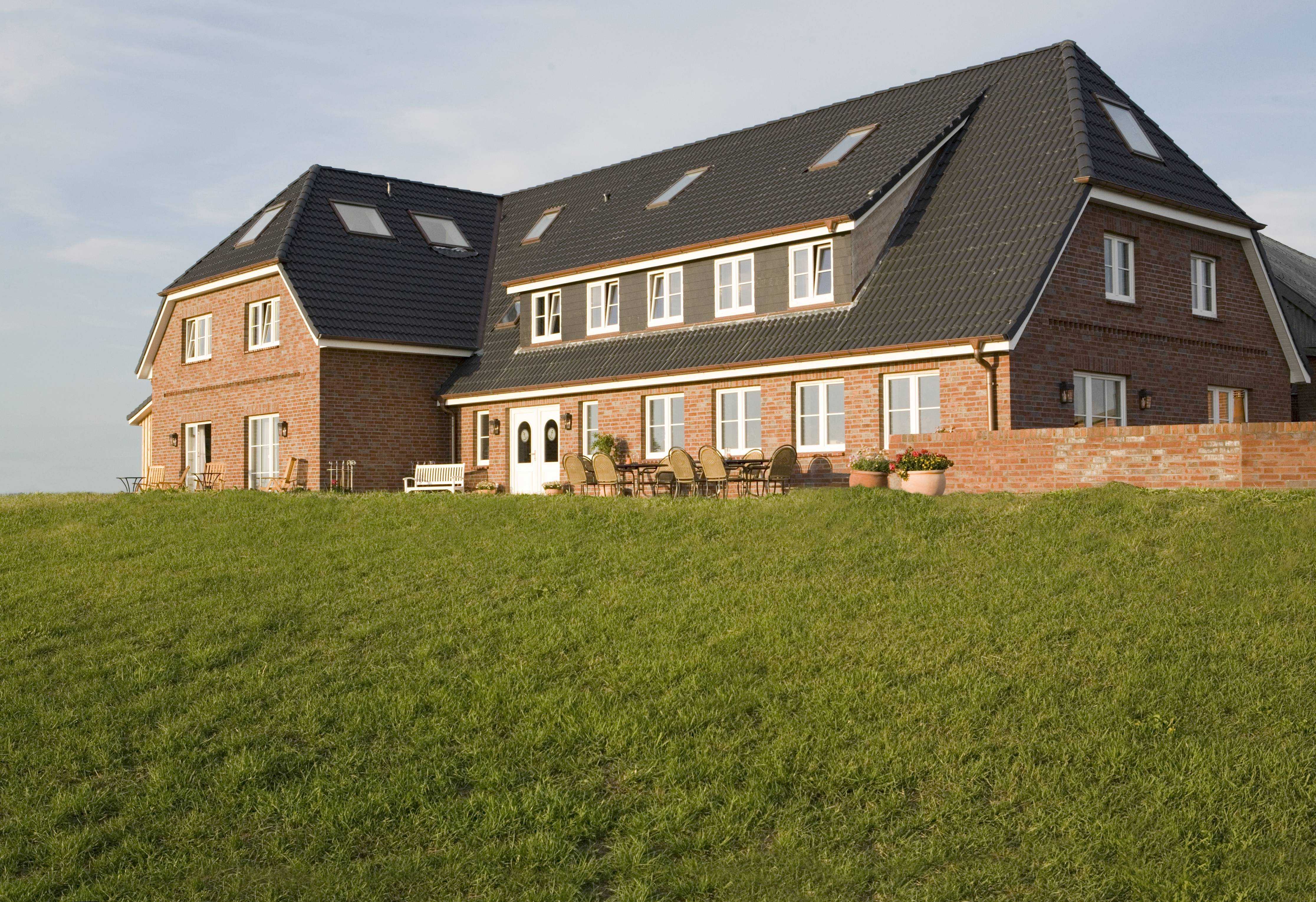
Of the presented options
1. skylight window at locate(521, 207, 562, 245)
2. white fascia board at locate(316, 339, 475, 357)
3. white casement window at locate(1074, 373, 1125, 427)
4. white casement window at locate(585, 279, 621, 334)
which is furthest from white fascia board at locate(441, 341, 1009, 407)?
skylight window at locate(521, 207, 562, 245)

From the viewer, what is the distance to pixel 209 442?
106 ft

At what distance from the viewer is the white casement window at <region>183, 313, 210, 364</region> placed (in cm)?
3250

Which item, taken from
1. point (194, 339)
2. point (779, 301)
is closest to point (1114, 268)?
point (779, 301)

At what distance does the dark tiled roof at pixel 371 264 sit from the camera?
28.7m

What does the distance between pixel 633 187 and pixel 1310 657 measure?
22923 mm

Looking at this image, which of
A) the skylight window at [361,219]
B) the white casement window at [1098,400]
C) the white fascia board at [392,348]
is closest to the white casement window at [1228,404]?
the white casement window at [1098,400]

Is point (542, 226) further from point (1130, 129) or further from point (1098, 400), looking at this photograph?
point (1098, 400)

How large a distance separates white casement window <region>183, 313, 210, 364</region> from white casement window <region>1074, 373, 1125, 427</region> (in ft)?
70.2

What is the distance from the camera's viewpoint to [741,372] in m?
22.8

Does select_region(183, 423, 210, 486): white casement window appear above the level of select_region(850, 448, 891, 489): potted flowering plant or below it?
above

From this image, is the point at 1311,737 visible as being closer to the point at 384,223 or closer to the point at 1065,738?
the point at 1065,738

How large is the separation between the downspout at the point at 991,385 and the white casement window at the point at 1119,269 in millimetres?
3572

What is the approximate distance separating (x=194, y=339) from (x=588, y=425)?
41.3ft

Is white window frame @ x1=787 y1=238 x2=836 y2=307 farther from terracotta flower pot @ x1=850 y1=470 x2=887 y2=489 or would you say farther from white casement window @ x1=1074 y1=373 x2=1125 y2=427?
terracotta flower pot @ x1=850 y1=470 x2=887 y2=489
